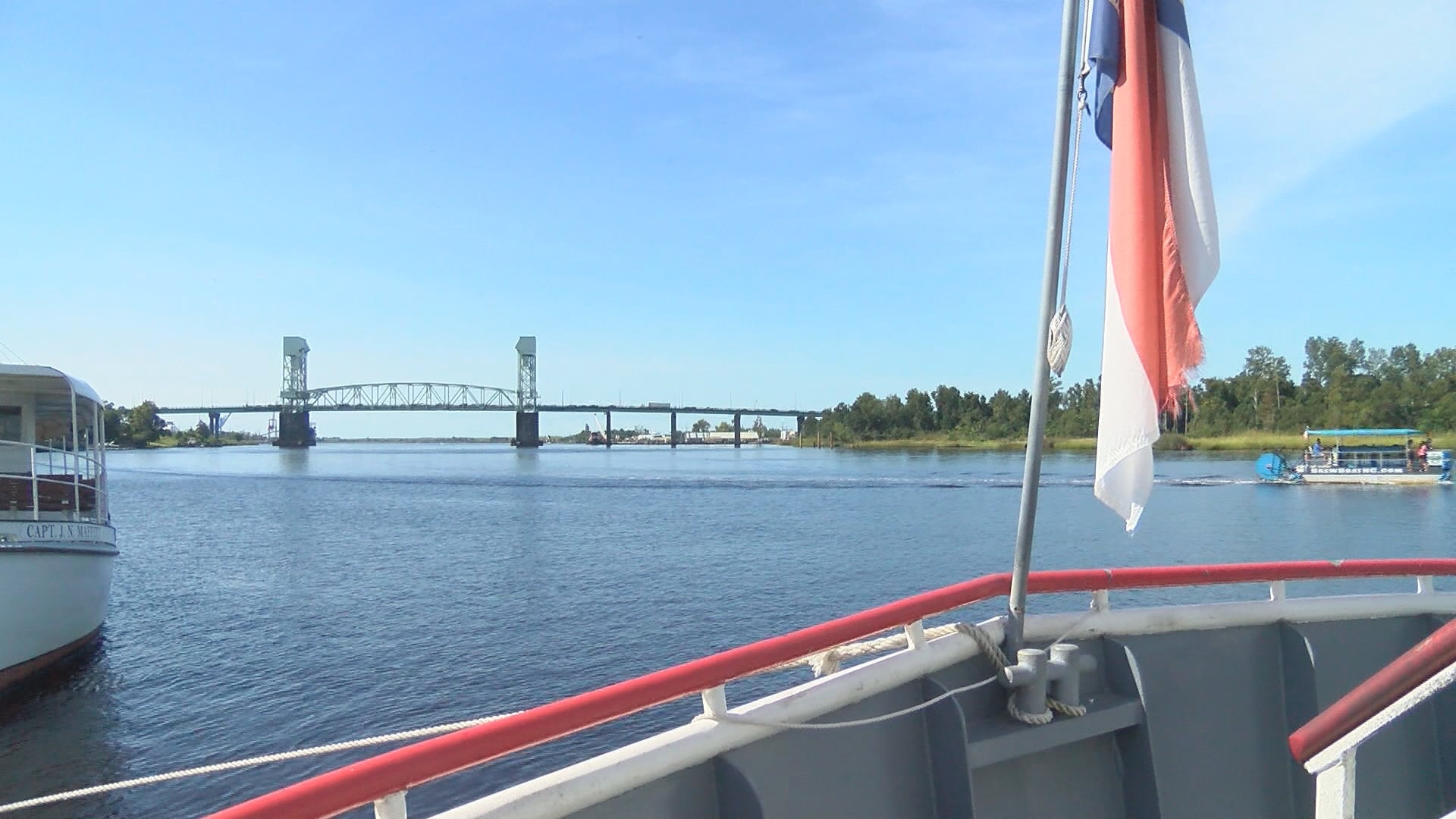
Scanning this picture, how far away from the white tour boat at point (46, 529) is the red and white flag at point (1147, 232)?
12824 mm

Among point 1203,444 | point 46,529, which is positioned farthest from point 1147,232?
point 1203,444

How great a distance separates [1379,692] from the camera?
6.28ft

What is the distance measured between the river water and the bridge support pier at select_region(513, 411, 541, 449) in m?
113

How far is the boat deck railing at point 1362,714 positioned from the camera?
184 centimetres

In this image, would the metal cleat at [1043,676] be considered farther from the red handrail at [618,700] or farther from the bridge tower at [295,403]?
the bridge tower at [295,403]

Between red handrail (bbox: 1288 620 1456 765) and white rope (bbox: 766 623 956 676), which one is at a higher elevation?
red handrail (bbox: 1288 620 1456 765)

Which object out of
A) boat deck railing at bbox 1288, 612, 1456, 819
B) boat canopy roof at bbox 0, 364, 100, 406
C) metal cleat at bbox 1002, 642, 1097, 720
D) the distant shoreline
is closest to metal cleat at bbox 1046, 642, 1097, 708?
metal cleat at bbox 1002, 642, 1097, 720

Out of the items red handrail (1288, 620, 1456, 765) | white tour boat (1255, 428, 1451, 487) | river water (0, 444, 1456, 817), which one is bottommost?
river water (0, 444, 1456, 817)

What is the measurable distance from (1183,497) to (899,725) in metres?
48.3

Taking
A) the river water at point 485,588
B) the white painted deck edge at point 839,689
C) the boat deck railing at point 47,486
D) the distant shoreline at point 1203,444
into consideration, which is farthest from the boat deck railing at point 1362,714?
the distant shoreline at point 1203,444

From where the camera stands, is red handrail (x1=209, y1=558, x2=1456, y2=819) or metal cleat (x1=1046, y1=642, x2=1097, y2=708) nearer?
red handrail (x1=209, y1=558, x2=1456, y2=819)

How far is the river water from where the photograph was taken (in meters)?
11.6

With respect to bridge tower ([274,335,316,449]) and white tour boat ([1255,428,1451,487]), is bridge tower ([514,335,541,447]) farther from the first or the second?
white tour boat ([1255,428,1451,487])

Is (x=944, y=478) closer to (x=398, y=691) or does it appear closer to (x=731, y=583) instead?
(x=731, y=583)
